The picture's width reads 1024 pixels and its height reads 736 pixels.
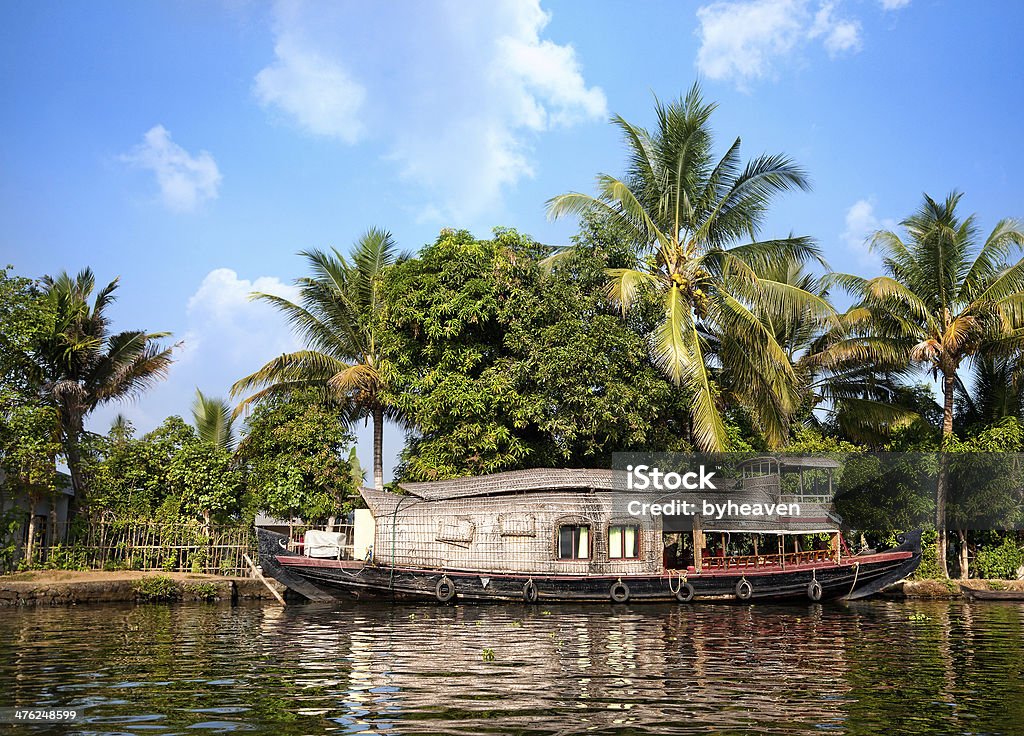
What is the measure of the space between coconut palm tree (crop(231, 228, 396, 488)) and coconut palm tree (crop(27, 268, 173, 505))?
2894 millimetres

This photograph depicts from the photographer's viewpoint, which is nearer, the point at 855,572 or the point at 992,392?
the point at 855,572

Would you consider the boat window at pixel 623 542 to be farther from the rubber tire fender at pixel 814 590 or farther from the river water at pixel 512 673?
the rubber tire fender at pixel 814 590

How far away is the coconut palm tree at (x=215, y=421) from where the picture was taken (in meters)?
30.6

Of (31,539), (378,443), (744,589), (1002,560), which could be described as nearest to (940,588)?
(1002,560)

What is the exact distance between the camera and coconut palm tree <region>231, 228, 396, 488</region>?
25.8 m

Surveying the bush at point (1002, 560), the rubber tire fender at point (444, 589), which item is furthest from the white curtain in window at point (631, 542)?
the bush at point (1002, 560)

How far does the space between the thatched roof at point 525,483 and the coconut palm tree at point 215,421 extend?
13.2m

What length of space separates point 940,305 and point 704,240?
7.14 m

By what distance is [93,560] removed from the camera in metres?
20.9

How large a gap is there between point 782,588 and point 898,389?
1076 centimetres

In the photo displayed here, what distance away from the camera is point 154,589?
1923 centimetres

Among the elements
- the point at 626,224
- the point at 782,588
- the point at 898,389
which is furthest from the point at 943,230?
the point at 782,588

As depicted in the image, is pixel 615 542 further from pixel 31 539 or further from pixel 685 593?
pixel 31 539

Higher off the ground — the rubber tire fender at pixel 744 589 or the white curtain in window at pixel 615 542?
the white curtain in window at pixel 615 542
